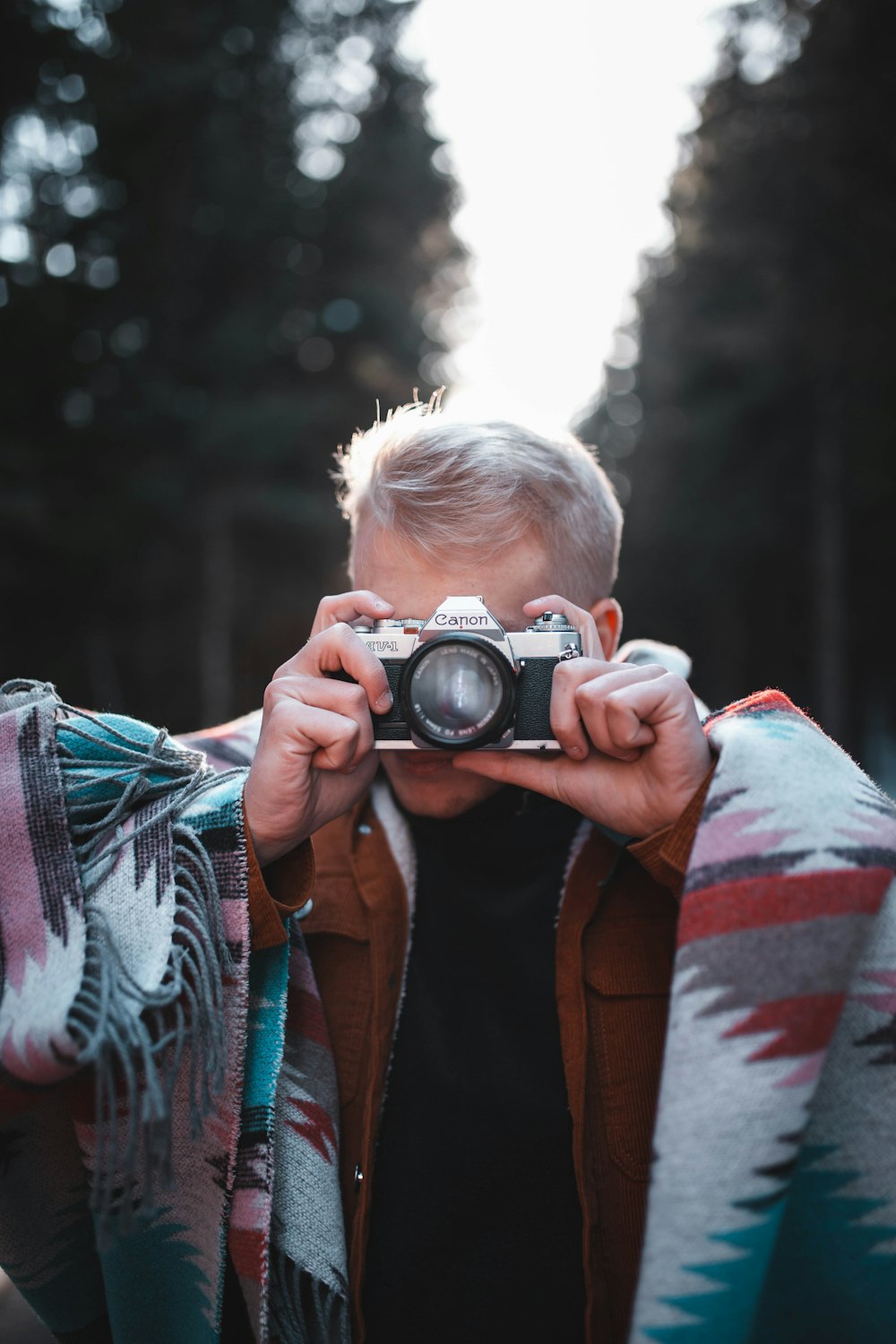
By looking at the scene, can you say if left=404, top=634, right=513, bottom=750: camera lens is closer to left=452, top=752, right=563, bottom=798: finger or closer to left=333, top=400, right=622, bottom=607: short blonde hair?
left=452, top=752, right=563, bottom=798: finger

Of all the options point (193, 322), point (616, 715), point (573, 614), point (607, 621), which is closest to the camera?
point (616, 715)

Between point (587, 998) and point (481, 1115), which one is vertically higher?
point (587, 998)

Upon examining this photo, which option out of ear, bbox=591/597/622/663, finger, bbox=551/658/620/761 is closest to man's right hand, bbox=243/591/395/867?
finger, bbox=551/658/620/761

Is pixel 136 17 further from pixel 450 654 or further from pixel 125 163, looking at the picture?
pixel 450 654

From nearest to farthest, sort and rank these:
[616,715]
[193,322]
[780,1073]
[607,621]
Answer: [780,1073]
[616,715]
[607,621]
[193,322]

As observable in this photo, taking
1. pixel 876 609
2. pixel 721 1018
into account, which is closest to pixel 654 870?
pixel 721 1018

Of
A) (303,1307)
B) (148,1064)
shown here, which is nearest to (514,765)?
(148,1064)

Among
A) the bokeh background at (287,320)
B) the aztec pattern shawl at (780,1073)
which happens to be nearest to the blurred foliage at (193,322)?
the bokeh background at (287,320)

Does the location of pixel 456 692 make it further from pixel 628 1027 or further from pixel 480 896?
pixel 628 1027

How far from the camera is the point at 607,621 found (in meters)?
1.75

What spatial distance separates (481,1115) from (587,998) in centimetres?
23

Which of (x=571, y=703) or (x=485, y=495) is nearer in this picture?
(x=571, y=703)

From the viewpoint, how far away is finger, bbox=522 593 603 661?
4.83ft

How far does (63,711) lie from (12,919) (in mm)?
358
